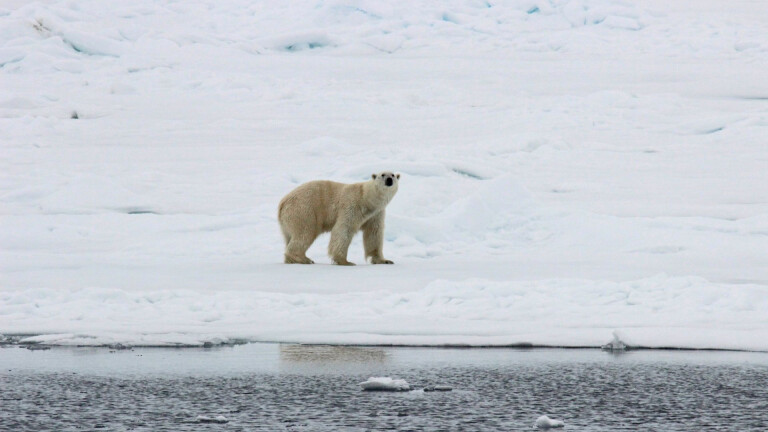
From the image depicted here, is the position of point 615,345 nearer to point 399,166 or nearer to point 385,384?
point 385,384

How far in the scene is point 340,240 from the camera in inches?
414

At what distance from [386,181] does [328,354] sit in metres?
3.99

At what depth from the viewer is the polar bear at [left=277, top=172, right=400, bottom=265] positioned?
10.5m

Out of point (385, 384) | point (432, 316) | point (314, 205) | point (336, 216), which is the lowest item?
point (385, 384)

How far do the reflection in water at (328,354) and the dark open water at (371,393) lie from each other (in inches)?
0.5

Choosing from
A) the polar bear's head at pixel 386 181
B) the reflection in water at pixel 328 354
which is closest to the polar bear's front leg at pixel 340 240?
the polar bear's head at pixel 386 181

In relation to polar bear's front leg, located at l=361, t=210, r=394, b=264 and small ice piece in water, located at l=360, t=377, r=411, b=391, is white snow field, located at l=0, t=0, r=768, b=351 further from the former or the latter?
small ice piece in water, located at l=360, t=377, r=411, b=391

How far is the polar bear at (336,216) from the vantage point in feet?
34.5

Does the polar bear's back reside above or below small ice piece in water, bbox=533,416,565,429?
above

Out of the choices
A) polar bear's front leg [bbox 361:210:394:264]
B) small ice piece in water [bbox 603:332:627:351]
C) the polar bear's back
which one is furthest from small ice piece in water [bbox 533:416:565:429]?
the polar bear's back

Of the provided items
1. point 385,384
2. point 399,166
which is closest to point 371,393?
point 385,384

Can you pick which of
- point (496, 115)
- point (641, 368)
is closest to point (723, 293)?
point (641, 368)

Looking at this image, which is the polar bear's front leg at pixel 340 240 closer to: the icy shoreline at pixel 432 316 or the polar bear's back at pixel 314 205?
the polar bear's back at pixel 314 205

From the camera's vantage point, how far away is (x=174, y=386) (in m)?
5.49
